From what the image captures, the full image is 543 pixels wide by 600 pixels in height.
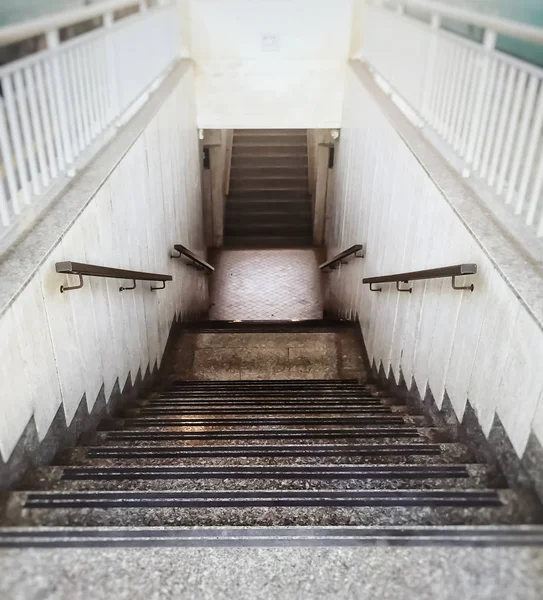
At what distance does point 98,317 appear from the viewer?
2.76 m

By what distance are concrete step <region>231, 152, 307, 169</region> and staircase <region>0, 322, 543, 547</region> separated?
797 cm

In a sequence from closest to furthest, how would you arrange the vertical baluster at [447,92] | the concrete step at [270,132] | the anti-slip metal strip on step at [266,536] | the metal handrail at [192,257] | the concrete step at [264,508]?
the anti-slip metal strip on step at [266,536] < the concrete step at [264,508] < the vertical baluster at [447,92] < the metal handrail at [192,257] < the concrete step at [270,132]

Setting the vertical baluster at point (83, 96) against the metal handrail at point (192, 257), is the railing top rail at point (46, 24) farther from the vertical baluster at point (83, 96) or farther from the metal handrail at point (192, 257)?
the metal handrail at point (192, 257)

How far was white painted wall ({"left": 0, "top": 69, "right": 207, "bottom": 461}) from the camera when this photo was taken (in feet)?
6.23

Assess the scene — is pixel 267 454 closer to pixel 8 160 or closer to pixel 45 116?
pixel 8 160

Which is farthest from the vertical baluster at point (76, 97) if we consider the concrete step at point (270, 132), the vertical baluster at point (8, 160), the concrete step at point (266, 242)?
the concrete step at point (270, 132)

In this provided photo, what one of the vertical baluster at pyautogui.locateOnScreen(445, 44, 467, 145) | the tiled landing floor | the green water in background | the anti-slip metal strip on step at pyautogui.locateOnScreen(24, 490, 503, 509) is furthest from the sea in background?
the tiled landing floor

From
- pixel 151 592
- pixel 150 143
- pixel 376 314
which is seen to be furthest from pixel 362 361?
pixel 151 592

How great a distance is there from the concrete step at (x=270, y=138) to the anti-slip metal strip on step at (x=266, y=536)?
9.59 metres

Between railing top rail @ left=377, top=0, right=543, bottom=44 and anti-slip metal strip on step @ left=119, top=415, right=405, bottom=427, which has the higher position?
railing top rail @ left=377, top=0, right=543, bottom=44

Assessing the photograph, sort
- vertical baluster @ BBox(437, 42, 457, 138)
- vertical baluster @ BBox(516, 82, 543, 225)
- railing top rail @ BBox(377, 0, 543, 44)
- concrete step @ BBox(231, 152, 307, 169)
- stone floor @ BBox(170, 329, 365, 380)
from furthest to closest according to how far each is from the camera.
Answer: concrete step @ BBox(231, 152, 307, 169), stone floor @ BBox(170, 329, 365, 380), vertical baluster @ BBox(437, 42, 457, 138), vertical baluster @ BBox(516, 82, 543, 225), railing top rail @ BBox(377, 0, 543, 44)

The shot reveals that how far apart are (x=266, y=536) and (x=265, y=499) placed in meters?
0.17

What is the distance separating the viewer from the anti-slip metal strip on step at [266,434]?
238 centimetres

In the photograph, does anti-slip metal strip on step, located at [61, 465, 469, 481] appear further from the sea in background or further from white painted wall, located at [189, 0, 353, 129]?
white painted wall, located at [189, 0, 353, 129]
